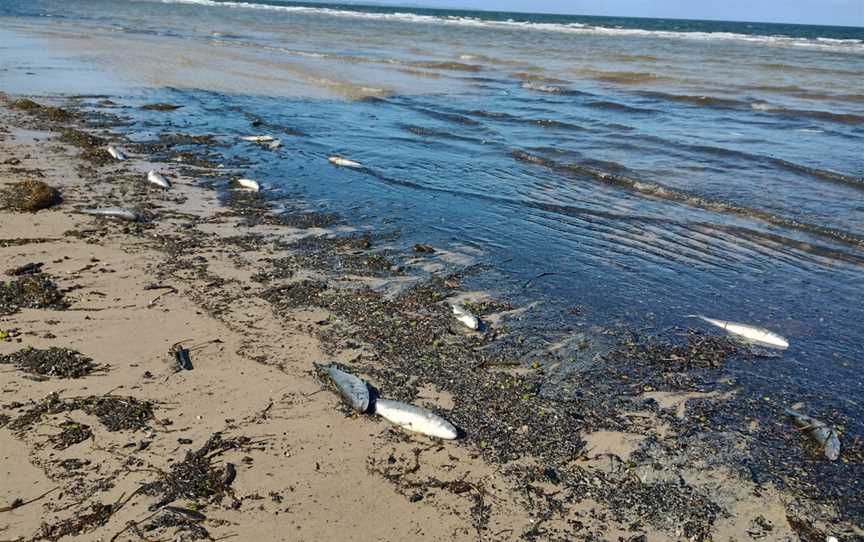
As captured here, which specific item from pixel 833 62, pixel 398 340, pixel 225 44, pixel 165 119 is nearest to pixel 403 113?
pixel 165 119

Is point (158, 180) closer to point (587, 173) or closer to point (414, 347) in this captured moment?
point (414, 347)

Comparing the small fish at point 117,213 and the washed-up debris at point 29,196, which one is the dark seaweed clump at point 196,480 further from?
the washed-up debris at point 29,196

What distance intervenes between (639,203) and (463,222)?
3197mm

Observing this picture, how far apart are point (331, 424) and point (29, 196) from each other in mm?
6210

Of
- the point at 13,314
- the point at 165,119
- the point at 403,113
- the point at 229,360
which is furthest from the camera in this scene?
the point at 403,113

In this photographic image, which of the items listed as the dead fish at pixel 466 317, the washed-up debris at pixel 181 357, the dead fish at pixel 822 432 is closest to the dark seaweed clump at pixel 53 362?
the washed-up debris at pixel 181 357

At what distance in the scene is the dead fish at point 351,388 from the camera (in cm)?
452

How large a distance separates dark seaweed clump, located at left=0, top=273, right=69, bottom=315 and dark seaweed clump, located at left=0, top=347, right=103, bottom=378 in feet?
2.59

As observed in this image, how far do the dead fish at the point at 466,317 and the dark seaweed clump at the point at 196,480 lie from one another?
244cm

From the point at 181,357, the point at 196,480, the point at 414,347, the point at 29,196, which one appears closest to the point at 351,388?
the point at 414,347

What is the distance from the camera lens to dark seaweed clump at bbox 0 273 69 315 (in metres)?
5.58

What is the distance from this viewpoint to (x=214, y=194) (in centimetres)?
924

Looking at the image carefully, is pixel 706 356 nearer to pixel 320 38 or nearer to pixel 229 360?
pixel 229 360

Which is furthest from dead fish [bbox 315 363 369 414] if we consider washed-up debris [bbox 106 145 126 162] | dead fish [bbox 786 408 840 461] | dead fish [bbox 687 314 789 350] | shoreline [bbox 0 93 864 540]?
washed-up debris [bbox 106 145 126 162]
